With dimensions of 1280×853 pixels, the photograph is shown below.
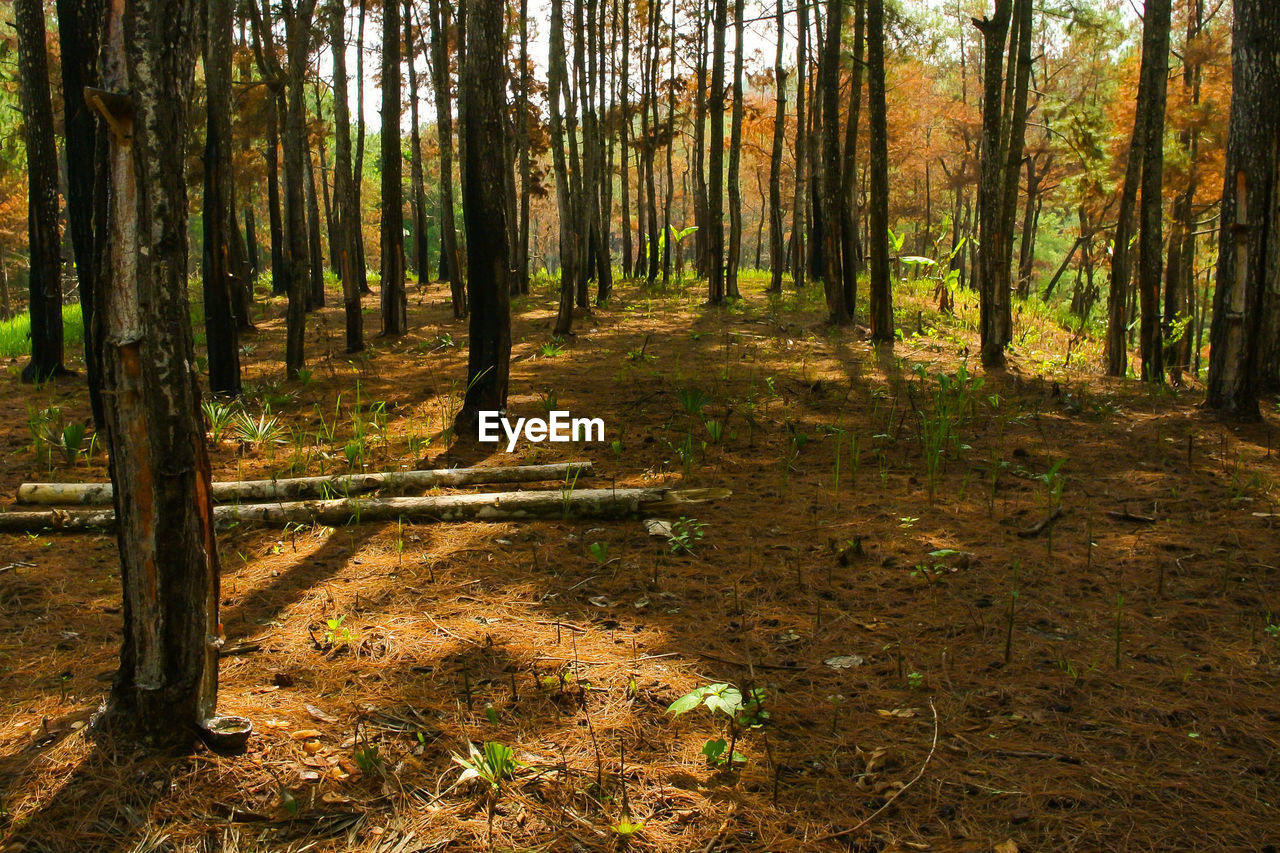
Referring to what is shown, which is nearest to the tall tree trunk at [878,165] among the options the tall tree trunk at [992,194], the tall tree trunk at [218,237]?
the tall tree trunk at [992,194]

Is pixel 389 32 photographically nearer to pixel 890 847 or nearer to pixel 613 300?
pixel 613 300

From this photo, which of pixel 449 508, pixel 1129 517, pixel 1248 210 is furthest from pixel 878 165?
pixel 449 508

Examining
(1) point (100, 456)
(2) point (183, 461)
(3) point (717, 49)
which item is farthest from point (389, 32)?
(2) point (183, 461)

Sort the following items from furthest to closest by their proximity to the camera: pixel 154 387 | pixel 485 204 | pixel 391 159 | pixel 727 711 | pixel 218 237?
pixel 391 159, pixel 218 237, pixel 485 204, pixel 727 711, pixel 154 387

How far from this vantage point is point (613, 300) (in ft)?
58.3

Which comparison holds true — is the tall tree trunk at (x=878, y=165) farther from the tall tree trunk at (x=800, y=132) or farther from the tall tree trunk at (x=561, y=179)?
the tall tree trunk at (x=800, y=132)

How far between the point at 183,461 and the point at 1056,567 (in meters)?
4.01

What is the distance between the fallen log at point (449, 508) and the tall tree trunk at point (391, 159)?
6835 mm

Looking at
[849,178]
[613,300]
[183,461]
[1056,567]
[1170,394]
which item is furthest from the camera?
[613,300]

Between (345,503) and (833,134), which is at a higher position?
(833,134)

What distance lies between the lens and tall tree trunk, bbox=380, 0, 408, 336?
36.7ft

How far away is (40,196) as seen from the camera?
901cm

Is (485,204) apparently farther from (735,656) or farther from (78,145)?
(735,656)

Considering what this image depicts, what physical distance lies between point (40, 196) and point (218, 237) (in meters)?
2.55
